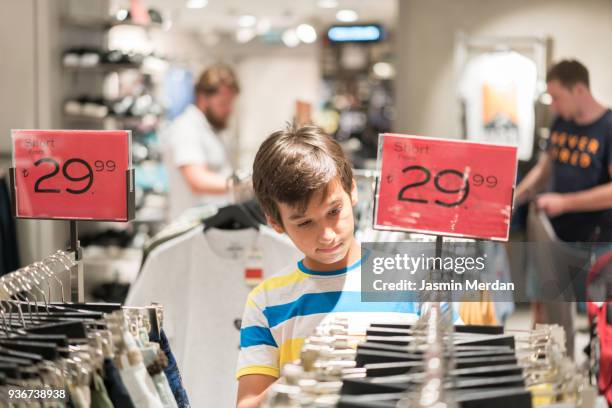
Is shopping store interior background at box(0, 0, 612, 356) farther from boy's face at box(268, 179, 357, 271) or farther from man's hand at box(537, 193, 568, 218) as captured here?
boy's face at box(268, 179, 357, 271)

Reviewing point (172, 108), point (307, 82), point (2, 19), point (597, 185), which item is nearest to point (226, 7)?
point (172, 108)

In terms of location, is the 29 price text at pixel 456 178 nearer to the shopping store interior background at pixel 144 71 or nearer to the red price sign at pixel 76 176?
the red price sign at pixel 76 176

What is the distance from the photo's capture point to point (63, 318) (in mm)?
1519

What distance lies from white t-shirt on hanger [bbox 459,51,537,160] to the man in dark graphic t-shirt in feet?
4.29

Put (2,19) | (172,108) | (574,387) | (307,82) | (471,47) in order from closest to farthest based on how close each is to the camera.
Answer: (574,387) → (2,19) → (471,47) → (172,108) → (307,82)

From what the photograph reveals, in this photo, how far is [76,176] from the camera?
70.1 inches


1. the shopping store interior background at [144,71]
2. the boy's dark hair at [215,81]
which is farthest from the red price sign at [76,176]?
the boy's dark hair at [215,81]

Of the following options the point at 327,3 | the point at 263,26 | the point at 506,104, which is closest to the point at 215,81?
the point at 506,104

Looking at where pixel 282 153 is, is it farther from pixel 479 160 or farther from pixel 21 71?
pixel 21 71

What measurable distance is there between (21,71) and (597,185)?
347cm

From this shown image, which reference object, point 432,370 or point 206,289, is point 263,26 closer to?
point 206,289

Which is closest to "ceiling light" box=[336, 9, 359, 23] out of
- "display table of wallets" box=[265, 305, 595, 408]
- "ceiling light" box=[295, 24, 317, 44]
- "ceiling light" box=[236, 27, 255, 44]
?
"ceiling light" box=[295, 24, 317, 44]

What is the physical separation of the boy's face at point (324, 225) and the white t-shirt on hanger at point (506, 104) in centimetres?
393

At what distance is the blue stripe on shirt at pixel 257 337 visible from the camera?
1630mm
